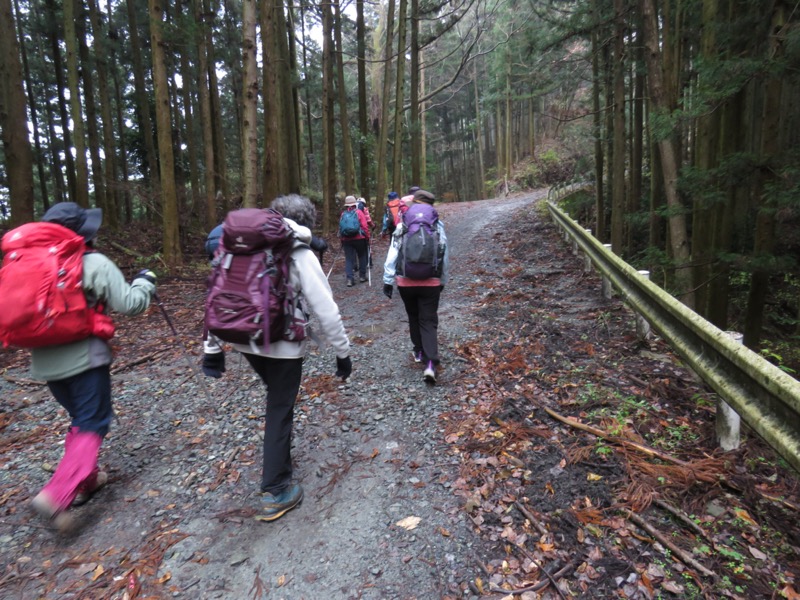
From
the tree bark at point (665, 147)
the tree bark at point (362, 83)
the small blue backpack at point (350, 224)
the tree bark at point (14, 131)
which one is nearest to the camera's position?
the tree bark at point (14, 131)

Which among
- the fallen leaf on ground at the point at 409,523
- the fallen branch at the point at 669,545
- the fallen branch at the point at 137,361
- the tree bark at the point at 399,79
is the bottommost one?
the fallen leaf on ground at the point at 409,523

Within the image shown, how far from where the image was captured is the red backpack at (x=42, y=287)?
2.76 metres

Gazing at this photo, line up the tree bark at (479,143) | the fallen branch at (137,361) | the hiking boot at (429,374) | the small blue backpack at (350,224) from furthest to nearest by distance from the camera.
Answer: the tree bark at (479,143)
the small blue backpack at (350,224)
the fallen branch at (137,361)
the hiking boot at (429,374)

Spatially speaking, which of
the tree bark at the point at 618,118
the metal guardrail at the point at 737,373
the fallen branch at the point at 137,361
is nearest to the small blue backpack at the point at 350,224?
the fallen branch at the point at 137,361

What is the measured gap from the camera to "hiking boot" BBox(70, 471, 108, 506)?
336 cm

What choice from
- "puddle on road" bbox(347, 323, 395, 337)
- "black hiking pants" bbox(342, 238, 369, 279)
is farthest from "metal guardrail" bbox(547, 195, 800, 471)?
"black hiking pants" bbox(342, 238, 369, 279)

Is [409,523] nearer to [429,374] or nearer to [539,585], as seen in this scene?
[539,585]

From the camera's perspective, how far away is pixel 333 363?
5.96 meters

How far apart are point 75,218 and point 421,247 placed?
300 cm

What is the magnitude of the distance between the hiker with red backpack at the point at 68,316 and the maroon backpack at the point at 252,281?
762 mm

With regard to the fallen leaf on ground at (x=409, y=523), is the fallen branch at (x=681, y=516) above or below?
above

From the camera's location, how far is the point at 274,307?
298 cm

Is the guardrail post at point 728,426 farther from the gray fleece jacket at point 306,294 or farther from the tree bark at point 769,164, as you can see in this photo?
the tree bark at point 769,164

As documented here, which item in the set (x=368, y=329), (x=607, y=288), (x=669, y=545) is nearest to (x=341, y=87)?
(x=368, y=329)
